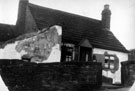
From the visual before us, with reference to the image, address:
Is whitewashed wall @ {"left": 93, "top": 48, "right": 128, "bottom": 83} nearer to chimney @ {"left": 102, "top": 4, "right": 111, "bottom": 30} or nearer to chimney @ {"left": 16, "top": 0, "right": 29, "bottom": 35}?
chimney @ {"left": 102, "top": 4, "right": 111, "bottom": 30}

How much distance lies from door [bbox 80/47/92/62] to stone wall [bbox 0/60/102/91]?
5.92 m

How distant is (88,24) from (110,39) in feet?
5.33

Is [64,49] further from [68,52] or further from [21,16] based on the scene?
[21,16]

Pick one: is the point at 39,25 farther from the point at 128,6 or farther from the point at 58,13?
the point at 128,6

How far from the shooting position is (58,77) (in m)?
5.38

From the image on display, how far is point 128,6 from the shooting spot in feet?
17.8

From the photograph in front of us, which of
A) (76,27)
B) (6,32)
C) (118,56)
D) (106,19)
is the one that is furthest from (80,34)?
(6,32)

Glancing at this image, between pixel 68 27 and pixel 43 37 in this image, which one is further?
pixel 68 27

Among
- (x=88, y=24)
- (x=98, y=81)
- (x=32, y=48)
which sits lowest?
(x=98, y=81)

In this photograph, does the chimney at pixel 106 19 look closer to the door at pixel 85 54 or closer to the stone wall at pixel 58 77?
the door at pixel 85 54

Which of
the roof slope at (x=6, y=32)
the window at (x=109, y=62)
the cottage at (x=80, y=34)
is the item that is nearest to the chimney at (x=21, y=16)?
the cottage at (x=80, y=34)

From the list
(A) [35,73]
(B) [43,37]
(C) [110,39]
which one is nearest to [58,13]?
(C) [110,39]

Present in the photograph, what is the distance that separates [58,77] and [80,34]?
6.94m

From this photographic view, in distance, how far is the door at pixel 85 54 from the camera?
37.7 feet
